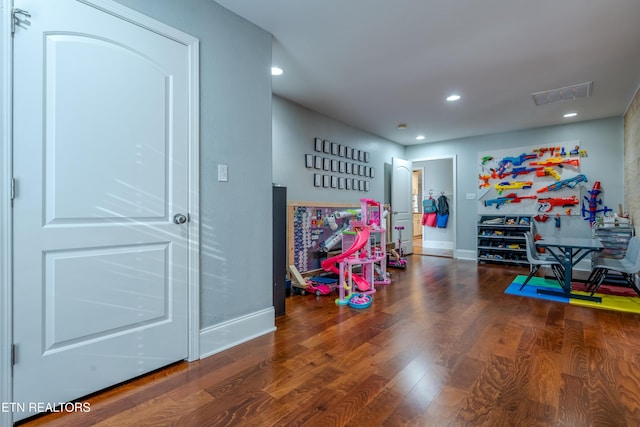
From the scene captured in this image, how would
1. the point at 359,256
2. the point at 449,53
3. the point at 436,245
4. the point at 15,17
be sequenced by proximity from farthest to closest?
the point at 436,245
the point at 359,256
the point at 449,53
the point at 15,17

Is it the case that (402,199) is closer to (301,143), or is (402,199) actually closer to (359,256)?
(301,143)

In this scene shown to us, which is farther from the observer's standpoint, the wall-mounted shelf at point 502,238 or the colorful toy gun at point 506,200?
the colorful toy gun at point 506,200

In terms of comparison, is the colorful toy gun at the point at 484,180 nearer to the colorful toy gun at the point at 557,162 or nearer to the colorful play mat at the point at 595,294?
the colorful toy gun at the point at 557,162

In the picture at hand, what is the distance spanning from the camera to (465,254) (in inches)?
245

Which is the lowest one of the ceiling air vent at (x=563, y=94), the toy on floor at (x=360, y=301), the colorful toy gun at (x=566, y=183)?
the toy on floor at (x=360, y=301)

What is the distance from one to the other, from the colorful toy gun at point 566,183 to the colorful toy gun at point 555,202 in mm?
173

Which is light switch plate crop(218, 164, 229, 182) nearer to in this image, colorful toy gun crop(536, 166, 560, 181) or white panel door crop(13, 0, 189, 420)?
white panel door crop(13, 0, 189, 420)

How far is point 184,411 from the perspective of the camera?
4.93ft

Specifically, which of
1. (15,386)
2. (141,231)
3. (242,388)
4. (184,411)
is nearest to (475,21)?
(141,231)

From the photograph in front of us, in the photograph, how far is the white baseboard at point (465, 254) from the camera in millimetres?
6105

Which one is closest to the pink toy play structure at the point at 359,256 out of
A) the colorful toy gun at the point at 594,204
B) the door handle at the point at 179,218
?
the door handle at the point at 179,218

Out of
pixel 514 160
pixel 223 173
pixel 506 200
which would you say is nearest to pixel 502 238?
pixel 506 200

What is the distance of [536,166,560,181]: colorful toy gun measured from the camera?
5.23m

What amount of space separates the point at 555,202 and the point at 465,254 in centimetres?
177
